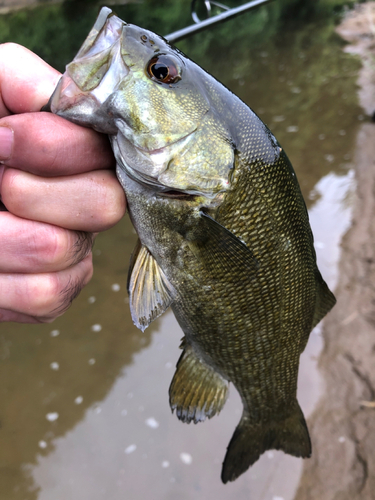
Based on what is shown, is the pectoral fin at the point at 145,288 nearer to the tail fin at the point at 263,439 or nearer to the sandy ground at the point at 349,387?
the tail fin at the point at 263,439

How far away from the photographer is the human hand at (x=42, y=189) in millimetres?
1054

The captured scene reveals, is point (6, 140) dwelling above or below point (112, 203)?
above

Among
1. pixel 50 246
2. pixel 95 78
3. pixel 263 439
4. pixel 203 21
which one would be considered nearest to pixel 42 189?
pixel 50 246

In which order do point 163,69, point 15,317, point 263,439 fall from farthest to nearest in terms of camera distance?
point 263,439 → point 15,317 → point 163,69

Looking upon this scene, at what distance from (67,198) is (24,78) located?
1.30ft

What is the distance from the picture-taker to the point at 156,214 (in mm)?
1229

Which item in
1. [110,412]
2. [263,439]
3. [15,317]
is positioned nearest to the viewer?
[15,317]

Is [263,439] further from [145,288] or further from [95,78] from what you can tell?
A: [95,78]

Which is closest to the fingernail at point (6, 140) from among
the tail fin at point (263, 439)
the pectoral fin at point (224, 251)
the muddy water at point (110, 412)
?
the pectoral fin at point (224, 251)

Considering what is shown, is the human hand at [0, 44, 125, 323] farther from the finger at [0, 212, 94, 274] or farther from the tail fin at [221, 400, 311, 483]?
the tail fin at [221, 400, 311, 483]

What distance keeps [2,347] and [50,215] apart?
2772 millimetres

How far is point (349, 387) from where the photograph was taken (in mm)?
3229

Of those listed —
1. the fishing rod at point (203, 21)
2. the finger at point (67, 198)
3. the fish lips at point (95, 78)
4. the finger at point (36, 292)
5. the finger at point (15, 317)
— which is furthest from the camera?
the fishing rod at point (203, 21)

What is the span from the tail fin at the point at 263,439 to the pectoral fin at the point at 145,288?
841 mm
